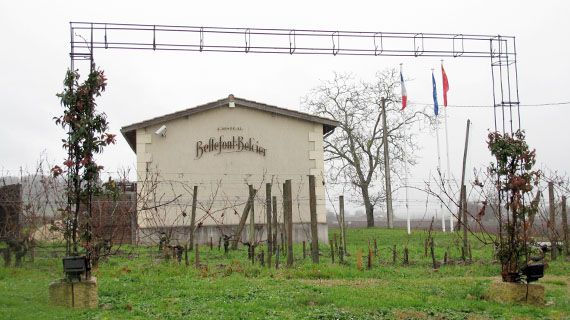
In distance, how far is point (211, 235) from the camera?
22203 millimetres

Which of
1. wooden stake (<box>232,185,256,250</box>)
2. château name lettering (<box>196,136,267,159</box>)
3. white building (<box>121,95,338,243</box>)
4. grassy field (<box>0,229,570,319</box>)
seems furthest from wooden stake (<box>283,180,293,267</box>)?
château name lettering (<box>196,136,267,159</box>)

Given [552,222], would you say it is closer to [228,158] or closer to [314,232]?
[314,232]

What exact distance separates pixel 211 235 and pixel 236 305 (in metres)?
12.8

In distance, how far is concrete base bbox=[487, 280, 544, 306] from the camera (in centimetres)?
1018

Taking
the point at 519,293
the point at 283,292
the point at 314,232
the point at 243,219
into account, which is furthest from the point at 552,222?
the point at 283,292

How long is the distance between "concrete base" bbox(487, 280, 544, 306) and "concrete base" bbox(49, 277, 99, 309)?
6459mm

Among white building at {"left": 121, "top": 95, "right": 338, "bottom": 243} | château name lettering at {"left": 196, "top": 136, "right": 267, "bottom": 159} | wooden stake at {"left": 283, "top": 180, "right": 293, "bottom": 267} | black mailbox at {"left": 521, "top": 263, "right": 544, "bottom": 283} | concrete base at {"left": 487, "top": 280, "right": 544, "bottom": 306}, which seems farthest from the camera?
château name lettering at {"left": 196, "top": 136, "right": 267, "bottom": 159}

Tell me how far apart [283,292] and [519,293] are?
385cm

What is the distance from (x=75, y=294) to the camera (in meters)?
9.77

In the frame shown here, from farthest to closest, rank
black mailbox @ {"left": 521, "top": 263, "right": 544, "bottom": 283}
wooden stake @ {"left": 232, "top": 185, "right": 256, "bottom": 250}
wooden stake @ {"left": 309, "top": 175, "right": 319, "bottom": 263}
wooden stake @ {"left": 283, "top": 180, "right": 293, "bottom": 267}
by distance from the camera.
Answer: wooden stake @ {"left": 232, "top": 185, "right": 256, "bottom": 250} < wooden stake @ {"left": 309, "top": 175, "right": 319, "bottom": 263} < wooden stake @ {"left": 283, "top": 180, "right": 293, "bottom": 267} < black mailbox @ {"left": 521, "top": 263, "right": 544, "bottom": 283}

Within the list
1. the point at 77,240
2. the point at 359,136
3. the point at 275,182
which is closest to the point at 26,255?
the point at 77,240

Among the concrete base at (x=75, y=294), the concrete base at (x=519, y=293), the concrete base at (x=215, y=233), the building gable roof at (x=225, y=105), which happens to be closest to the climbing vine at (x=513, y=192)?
the concrete base at (x=519, y=293)

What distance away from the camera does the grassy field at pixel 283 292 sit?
9.23m

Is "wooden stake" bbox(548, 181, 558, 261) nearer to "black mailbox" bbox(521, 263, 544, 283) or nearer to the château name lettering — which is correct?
"black mailbox" bbox(521, 263, 544, 283)
